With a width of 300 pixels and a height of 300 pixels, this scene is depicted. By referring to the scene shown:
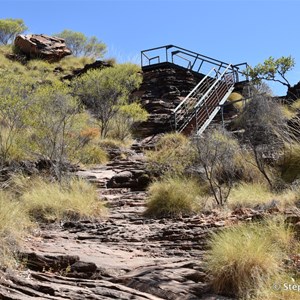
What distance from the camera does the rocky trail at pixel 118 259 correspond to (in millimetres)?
4574

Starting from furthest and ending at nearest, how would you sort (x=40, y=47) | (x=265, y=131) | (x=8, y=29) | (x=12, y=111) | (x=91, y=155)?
(x=8, y=29) < (x=40, y=47) < (x=91, y=155) < (x=12, y=111) < (x=265, y=131)

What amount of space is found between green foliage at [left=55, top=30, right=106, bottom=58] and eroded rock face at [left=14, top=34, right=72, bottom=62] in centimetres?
500

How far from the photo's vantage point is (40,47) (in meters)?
33.0

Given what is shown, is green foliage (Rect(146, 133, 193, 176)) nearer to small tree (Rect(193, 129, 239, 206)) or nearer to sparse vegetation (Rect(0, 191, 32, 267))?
small tree (Rect(193, 129, 239, 206))

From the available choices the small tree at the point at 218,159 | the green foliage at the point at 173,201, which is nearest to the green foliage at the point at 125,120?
the small tree at the point at 218,159

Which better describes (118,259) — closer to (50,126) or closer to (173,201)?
(173,201)

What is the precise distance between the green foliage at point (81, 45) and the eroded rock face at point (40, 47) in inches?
197

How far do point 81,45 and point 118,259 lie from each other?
116 ft

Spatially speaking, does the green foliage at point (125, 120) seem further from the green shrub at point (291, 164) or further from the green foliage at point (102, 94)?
the green shrub at point (291, 164)

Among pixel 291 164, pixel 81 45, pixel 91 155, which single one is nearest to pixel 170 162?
pixel 291 164

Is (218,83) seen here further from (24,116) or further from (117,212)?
(117,212)

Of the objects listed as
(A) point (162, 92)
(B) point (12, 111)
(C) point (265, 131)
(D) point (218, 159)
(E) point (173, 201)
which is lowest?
(E) point (173, 201)

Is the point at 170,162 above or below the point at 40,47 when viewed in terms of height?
below

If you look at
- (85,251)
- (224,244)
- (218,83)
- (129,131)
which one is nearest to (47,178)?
(85,251)
